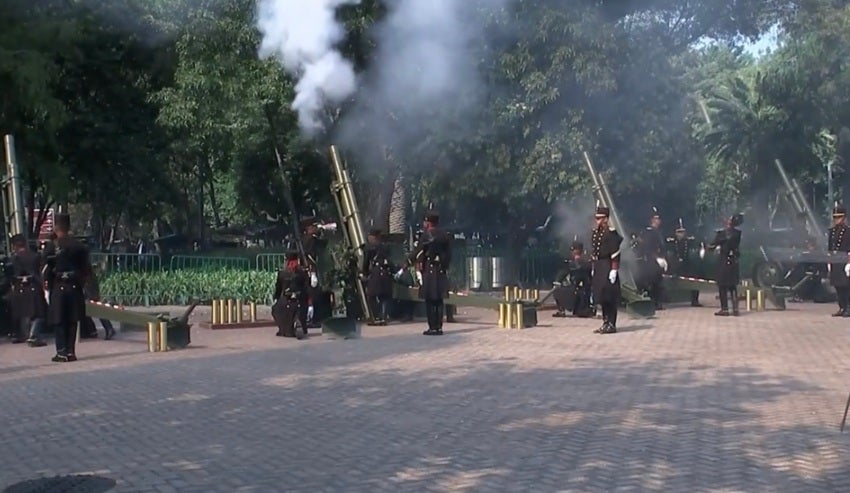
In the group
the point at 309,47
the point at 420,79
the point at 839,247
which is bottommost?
the point at 839,247

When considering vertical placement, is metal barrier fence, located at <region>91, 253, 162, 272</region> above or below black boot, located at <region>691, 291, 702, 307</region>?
above

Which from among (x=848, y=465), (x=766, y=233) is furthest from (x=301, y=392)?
(x=766, y=233)

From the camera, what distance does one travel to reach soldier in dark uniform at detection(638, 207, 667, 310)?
21703 mm

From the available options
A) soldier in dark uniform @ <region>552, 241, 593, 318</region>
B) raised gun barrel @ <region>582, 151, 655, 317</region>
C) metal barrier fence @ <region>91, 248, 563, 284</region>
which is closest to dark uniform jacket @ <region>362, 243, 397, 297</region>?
soldier in dark uniform @ <region>552, 241, 593, 318</region>

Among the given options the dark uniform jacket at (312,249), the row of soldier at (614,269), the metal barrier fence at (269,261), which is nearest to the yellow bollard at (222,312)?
the dark uniform jacket at (312,249)

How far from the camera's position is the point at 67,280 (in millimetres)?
14422

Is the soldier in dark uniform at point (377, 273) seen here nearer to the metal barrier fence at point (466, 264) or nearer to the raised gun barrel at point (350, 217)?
the raised gun barrel at point (350, 217)

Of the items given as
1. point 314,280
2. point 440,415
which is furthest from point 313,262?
point 440,415

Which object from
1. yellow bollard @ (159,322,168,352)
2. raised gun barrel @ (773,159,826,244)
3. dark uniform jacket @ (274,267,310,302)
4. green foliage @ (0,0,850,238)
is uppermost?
green foliage @ (0,0,850,238)

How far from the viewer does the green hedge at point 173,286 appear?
75.9 feet

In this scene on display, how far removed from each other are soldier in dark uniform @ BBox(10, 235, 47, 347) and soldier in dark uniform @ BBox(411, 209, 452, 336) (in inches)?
208

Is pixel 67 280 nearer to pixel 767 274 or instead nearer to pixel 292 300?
pixel 292 300

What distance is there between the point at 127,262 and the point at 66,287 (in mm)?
10064

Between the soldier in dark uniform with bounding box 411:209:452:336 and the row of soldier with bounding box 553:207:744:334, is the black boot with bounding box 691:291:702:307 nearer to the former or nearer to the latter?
the row of soldier with bounding box 553:207:744:334
